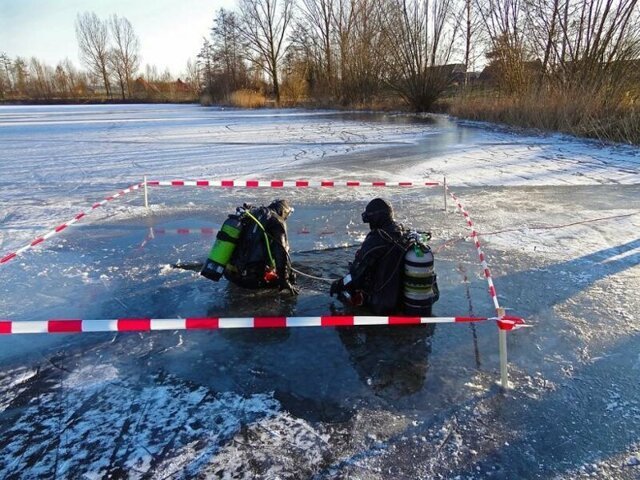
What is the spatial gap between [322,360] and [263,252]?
4.55 ft

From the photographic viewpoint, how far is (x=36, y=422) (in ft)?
9.73

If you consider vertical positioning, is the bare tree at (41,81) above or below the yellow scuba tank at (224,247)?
above

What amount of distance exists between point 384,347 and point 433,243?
2857 mm

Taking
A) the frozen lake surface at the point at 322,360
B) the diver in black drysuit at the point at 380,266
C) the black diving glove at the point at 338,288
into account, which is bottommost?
the frozen lake surface at the point at 322,360

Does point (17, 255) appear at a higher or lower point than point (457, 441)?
higher

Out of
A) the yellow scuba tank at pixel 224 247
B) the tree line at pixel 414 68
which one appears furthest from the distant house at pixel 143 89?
the yellow scuba tank at pixel 224 247

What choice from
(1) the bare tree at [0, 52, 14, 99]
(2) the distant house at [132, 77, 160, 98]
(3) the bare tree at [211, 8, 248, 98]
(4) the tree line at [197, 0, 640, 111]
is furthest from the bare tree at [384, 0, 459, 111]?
(1) the bare tree at [0, 52, 14, 99]

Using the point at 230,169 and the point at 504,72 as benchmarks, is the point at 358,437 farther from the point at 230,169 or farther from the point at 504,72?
the point at 504,72

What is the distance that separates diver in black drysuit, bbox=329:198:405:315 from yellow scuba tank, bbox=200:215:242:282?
1.17m

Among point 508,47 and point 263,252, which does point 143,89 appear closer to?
point 508,47

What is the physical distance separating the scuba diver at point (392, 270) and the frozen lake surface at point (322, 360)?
24 cm

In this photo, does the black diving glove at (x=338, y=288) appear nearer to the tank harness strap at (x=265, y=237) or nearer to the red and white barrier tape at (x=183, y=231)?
the tank harness strap at (x=265, y=237)

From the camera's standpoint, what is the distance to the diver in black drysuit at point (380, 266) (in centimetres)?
415

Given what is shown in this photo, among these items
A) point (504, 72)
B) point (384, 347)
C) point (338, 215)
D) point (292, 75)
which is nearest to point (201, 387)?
point (384, 347)
